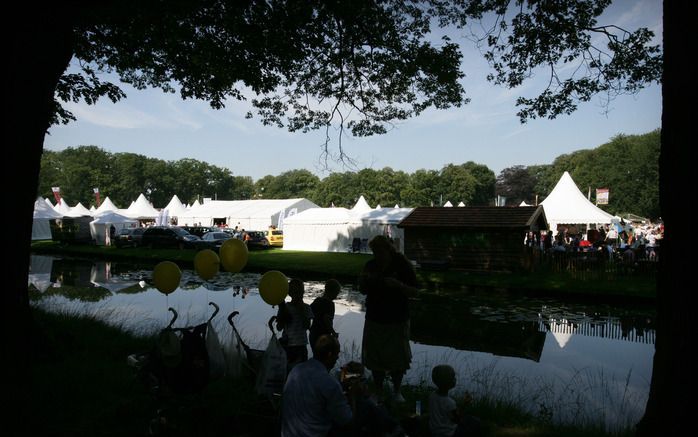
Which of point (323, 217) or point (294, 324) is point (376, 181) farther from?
point (294, 324)

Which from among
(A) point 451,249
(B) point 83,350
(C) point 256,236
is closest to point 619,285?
(A) point 451,249

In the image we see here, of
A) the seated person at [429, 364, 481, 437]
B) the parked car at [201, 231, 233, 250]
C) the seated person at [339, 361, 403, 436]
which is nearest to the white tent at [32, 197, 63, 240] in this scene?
the parked car at [201, 231, 233, 250]

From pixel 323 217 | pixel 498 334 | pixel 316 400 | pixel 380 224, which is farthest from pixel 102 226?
pixel 316 400

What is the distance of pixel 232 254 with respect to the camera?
5910mm

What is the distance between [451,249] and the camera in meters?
21.5

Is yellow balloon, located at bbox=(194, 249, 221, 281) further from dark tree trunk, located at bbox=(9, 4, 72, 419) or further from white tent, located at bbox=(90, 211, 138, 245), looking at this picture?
white tent, located at bbox=(90, 211, 138, 245)

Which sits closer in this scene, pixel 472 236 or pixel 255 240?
pixel 472 236

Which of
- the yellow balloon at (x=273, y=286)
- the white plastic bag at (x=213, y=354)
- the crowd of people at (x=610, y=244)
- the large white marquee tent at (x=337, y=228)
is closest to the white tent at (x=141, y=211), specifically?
the large white marquee tent at (x=337, y=228)

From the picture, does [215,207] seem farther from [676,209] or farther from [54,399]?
[676,209]

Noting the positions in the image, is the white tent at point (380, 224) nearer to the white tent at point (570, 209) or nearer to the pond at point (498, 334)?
the white tent at point (570, 209)

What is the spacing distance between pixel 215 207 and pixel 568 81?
4236 cm

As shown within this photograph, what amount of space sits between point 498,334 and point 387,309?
5774mm

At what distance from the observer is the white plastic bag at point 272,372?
176 inches

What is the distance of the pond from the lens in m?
6.50
